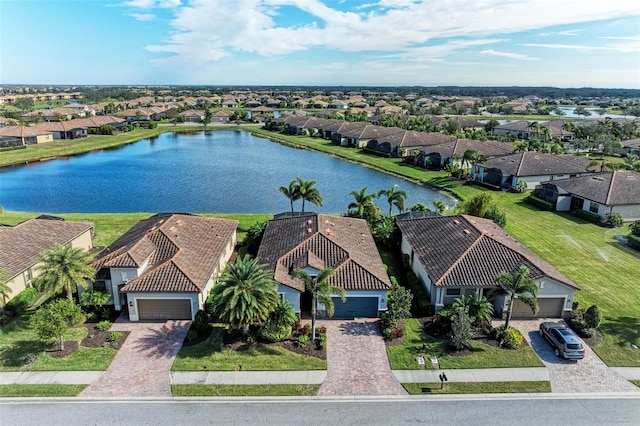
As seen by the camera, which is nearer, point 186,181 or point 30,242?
point 30,242

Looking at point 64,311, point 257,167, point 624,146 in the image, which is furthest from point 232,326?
point 624,146

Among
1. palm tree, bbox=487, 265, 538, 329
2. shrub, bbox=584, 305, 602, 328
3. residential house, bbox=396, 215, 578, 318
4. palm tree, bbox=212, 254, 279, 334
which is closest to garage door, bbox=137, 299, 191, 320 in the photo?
palm tree, bbox=212, 254, 279, 334

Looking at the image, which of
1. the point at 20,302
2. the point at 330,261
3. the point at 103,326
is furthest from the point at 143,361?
the point at 330,261

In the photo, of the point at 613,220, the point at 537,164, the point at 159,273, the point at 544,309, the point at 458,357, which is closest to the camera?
the point at 458,357

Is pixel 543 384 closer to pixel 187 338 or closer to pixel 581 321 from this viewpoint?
pixel 581 321

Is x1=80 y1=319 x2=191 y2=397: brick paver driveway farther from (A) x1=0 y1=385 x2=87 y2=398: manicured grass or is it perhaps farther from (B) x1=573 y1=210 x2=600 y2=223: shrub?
(B) x1=573 y1=210 x2=600 y2=223: shrub

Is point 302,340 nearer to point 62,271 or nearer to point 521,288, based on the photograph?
point 521,288

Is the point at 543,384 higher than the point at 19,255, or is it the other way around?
the point at 19,255
